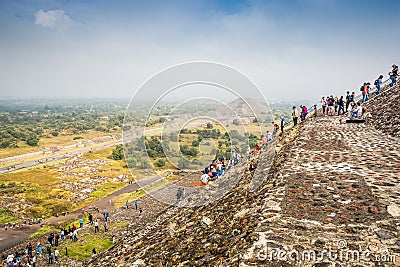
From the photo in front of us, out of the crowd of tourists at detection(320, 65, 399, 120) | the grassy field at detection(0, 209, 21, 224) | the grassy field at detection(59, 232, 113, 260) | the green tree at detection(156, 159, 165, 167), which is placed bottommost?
the grassy field at detection(0, 209, 21, 224)

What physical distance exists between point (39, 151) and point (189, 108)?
93.0m

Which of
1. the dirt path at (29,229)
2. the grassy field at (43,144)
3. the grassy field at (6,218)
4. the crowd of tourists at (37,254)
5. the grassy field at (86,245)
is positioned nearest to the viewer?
the crowd of tourists at (37,254)

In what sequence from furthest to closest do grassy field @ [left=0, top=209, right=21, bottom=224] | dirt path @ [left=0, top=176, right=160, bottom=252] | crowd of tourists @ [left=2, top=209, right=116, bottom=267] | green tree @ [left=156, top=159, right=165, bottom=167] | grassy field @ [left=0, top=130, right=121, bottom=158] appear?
1. grassy field @ [left=0, top=130, right=121, bottom=158]
2. green tree @ [left=156, top=159, right=165, bottom=167]
3. grassy field @ [left=0, top=209, right=21, bottom=224]
4. dirt path @ [left=0, top=176, right=160, bottom=252]
5. crowd of tourists @ [left=2, top=209, right=116, bottom=267]

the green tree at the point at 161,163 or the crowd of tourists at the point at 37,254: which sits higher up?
the green tree at the point at 161,163

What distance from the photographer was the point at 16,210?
41844mm

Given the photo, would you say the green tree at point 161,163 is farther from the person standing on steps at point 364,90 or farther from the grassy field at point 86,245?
the person standing on steps at point 364,90

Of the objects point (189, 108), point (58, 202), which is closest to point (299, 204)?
point (189, 108)

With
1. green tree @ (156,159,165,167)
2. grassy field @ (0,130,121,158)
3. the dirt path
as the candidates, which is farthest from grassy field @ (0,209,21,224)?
grassy field @ (0,130,121,158)

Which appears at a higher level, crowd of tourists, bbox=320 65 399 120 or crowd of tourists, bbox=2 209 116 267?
crowd of tourists, bbox=320 65 399 120

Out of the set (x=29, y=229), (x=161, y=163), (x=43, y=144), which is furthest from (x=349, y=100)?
(x=43, y=144)

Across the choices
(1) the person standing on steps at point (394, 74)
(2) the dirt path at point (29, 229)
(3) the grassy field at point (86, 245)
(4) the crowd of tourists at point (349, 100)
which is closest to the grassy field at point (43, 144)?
(2) the dirt path at point (29, 229)

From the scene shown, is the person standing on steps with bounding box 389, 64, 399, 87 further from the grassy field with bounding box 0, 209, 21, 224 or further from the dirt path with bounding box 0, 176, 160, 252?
the grassy field with bounding box 0, 209, 21, 224

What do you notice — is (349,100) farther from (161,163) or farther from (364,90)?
(161,163)

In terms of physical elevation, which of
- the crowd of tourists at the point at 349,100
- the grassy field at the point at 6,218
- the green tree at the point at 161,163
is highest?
the crowd of tourists at the point at 349,100
